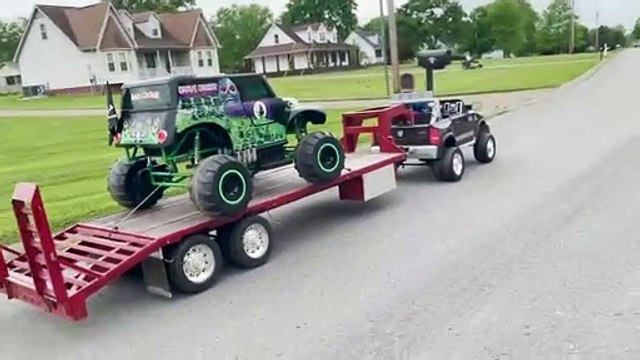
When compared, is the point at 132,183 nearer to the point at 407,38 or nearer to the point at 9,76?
the point at 407,38

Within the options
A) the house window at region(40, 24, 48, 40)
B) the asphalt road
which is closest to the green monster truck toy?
the asphalt road

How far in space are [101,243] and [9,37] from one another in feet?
273

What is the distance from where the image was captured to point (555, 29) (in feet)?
315

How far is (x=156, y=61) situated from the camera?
51.1 meters

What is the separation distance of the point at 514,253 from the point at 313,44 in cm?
6695

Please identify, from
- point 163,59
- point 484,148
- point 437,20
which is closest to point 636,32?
point 437,20

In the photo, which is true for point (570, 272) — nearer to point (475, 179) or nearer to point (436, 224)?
point (436, 224)

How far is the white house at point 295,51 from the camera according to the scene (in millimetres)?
68688

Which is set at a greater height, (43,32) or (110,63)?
(43,32)

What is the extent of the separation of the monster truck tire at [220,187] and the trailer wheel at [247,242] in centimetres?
23

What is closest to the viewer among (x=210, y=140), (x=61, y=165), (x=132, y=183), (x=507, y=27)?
(x=210, y=140)

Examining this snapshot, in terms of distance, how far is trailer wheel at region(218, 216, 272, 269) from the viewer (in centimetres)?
570

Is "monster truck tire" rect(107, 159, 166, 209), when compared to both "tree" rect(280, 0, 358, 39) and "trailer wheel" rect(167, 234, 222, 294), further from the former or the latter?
"tree" rect(280, 0, 358, 39)

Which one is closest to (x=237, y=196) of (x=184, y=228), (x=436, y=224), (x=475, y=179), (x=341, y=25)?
(x=184, y=228)
